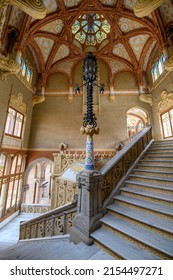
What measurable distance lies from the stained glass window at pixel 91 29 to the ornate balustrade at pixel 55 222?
13503 millimetres

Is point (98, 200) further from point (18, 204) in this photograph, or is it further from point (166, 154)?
point (18, 204)

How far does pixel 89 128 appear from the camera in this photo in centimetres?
322

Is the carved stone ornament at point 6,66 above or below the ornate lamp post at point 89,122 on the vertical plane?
above

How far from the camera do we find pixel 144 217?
2.49 m

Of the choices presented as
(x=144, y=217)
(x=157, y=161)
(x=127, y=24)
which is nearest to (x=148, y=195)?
(x=144, y=217)

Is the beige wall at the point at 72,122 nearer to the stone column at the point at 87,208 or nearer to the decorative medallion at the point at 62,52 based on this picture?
the decorative medallion at the point at 62,52

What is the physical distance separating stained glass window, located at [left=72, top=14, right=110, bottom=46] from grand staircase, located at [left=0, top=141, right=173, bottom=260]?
513 inches

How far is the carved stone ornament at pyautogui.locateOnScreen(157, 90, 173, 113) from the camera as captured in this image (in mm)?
8922

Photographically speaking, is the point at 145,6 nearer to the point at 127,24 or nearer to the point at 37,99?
the point at 127,24

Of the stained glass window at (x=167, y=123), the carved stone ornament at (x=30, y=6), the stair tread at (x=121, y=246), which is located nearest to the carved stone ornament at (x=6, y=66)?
the carved stone ornament at (x=30, y=6)

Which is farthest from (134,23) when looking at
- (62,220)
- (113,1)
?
(62,220)

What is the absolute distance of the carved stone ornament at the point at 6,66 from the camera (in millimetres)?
7299

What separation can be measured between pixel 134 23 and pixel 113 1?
218 cm

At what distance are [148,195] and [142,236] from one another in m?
0.98
